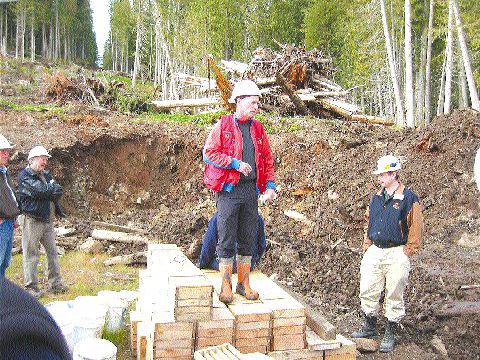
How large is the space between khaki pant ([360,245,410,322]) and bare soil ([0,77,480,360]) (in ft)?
1.73

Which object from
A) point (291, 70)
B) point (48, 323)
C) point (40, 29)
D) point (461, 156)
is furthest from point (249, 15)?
point (48, 323)

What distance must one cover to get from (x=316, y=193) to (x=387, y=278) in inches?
250

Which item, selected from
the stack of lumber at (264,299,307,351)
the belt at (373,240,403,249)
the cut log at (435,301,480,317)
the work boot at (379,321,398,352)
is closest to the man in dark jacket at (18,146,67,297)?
the stack of lumber at (264,299,307,351)

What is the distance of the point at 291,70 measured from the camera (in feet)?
64.3

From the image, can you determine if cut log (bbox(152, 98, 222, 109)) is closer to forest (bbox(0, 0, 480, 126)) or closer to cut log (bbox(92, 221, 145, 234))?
forest (bbox(0, 0, 480, 126))

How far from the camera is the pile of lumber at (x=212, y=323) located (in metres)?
4.54

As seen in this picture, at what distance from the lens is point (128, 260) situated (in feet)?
32.6

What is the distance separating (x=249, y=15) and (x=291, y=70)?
2029 centimetres

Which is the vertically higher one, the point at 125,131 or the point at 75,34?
the point at 75,34

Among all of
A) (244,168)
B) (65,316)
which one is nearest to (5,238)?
(65,316)

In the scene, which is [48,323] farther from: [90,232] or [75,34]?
[75,34]

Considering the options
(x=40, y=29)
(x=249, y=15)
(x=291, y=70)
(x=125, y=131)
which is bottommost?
(x=125, y=131)

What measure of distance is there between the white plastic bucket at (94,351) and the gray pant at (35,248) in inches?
138

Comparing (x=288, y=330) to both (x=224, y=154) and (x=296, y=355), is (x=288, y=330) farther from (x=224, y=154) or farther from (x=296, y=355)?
(x=224, y=154)
